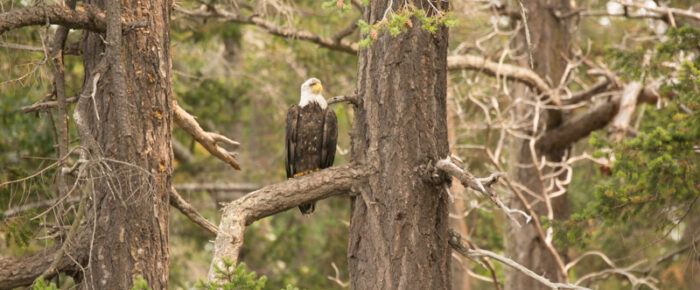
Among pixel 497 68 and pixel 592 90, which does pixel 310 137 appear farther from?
pixel 592 90

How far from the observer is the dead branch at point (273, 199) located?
12.8 feet

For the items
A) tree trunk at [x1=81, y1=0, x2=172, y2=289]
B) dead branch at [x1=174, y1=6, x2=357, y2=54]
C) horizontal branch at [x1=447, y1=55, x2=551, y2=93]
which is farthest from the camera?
dead branch at [x1=174, y1=6, x2=357, y2=54]

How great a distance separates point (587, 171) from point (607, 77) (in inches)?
156

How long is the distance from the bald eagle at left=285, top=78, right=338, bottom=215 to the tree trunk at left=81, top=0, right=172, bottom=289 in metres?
1.63

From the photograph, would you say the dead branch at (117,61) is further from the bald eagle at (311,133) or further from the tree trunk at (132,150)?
the bald eagle at (311,133)

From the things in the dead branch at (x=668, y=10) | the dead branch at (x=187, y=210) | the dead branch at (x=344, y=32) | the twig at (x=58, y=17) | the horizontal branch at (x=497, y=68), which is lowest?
the dead branch at (x=187, y=210)

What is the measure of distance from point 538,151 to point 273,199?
5492mm

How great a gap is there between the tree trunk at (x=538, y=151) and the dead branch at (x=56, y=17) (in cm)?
554

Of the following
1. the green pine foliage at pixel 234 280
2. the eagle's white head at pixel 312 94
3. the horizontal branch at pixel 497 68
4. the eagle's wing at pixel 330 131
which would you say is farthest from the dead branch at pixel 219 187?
the green pine foliage at pixel 234 280

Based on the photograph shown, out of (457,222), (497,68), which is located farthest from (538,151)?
(457,222)

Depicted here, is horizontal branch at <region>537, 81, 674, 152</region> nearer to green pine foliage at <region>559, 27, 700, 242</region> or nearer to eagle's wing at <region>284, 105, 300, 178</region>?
green pine foliage at <region>559, 27, 700, 242</region>

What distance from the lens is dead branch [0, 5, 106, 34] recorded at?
13.0 ft

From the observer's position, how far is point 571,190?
42.3 ft

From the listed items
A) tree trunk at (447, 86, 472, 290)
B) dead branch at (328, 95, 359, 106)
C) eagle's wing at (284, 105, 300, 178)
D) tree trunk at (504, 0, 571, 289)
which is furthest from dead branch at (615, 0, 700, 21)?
dead branch at (328, 95, 359, 106)
